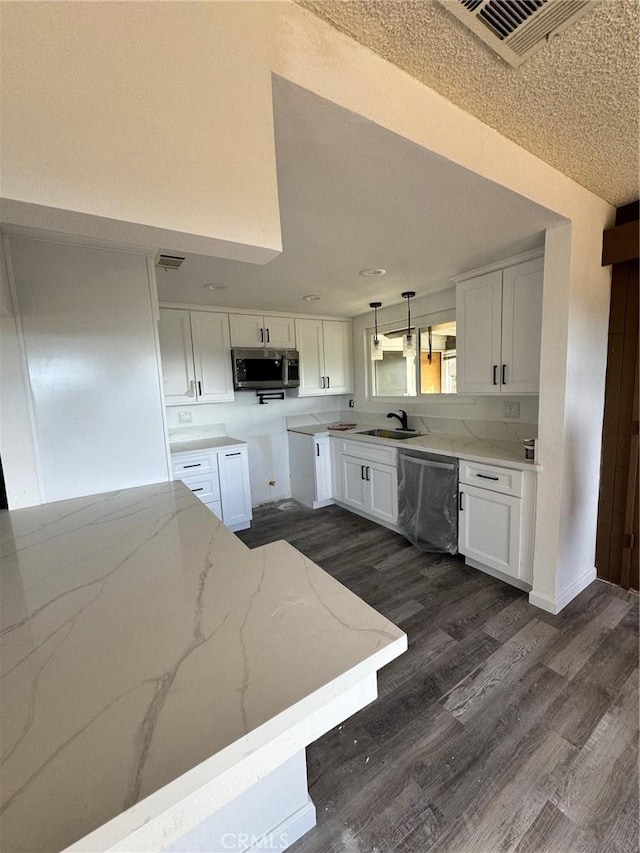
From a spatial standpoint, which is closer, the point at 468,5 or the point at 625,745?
the point at 468,5

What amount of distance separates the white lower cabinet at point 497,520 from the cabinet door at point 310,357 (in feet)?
6.60

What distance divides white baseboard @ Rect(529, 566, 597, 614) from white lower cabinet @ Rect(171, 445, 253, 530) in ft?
7.98

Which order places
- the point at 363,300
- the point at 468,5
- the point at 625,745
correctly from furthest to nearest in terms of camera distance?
the point at 363,300 → the point at 625,745 → the point at 468,5

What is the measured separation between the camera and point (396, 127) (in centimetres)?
104

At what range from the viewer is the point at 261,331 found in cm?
366

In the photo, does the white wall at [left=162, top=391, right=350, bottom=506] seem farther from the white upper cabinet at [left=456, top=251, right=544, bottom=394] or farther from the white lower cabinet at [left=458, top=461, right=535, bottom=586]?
the white lower cabinet at [left=458, top=461, right=535, bottom=586]

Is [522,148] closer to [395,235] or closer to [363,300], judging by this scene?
[395,235]

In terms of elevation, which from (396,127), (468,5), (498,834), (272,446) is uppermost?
(468,5)

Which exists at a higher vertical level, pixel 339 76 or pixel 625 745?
pixel 339 76

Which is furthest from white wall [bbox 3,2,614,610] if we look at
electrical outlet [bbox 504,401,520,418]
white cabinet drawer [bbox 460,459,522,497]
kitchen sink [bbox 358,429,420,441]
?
kitchen sink [bbox 358,429,420,441]

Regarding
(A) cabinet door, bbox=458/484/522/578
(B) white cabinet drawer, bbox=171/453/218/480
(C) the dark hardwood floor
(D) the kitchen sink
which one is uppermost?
(D) the kitchen sink

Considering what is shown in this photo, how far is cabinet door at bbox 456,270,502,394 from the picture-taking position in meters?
2.44

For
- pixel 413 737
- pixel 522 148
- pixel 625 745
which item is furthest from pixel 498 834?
pixel 522 148

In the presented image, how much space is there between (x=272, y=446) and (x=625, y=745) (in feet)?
11.4
